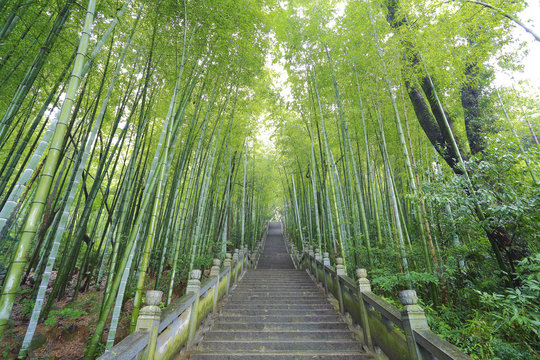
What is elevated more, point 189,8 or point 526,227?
point 189,8

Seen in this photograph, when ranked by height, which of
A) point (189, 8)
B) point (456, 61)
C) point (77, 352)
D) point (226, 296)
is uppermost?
point (189, 8)

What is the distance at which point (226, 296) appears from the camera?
14.5 ft

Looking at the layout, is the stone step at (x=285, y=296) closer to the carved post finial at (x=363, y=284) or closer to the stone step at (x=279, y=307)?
the stone step at (x=279, y=307)

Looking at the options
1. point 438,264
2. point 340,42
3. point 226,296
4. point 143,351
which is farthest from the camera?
point 226,296

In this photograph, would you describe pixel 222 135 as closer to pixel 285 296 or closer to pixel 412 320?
pixel 285 296

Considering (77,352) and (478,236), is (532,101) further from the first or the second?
(77,352)

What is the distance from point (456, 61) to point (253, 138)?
18.4 ft

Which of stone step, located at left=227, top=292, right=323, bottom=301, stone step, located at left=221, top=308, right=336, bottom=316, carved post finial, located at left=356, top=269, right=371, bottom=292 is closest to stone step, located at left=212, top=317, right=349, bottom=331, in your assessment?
stone step, located at left=221, top=308, right=336, bottom=316

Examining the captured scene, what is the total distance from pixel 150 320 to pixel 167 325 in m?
0.39

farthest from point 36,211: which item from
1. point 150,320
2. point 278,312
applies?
point 278,312

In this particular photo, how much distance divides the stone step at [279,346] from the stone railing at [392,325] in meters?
0.28

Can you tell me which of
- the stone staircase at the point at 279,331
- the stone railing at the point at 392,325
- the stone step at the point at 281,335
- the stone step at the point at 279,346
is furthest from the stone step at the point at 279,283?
the stone step at the point at 279,346

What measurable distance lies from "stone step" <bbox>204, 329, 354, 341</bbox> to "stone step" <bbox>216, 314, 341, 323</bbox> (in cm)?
37

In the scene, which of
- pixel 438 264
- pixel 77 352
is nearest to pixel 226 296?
pixel 77 352
